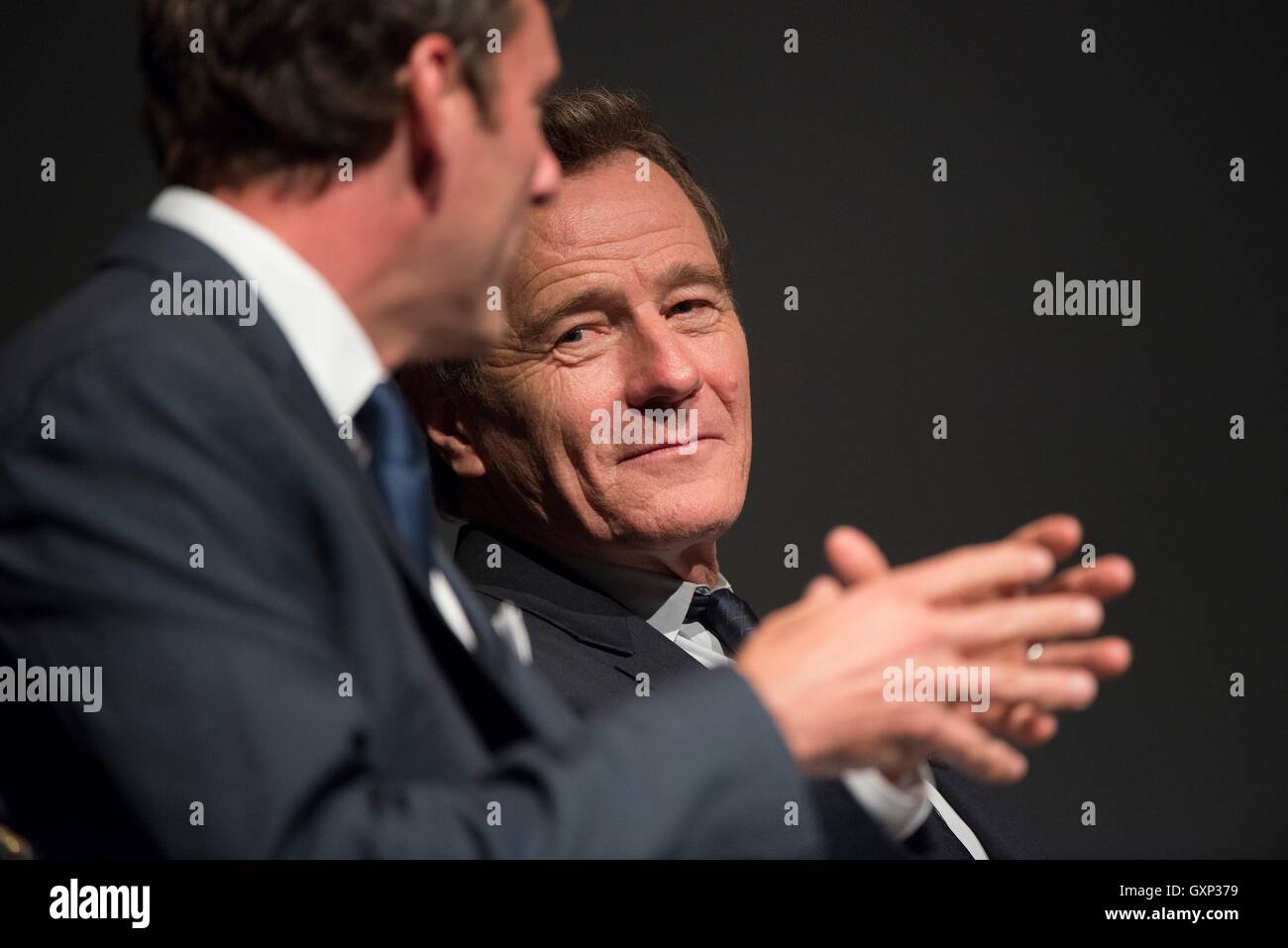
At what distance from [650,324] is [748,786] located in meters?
1.06

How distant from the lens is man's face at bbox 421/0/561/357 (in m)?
0.97

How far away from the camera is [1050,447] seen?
2801mm

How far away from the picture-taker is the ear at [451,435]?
192 cm

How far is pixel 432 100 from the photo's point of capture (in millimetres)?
947

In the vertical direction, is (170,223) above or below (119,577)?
above

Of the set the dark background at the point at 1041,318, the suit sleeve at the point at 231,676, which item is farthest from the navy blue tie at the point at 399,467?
the dark background at the point at 1041,318

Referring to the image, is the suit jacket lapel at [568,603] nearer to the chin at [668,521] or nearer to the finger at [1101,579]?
the chin at [668,521]

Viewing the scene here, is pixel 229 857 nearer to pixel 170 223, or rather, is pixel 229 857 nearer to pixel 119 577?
pixel 119 577

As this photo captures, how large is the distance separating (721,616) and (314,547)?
41.1 inches

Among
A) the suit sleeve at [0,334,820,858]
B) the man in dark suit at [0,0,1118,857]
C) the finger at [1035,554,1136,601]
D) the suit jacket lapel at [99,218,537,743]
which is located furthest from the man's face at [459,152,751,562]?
the suit sleeve at [0,334,820,858]

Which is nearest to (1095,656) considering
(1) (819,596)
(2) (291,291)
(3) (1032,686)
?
(3) (1032,686)

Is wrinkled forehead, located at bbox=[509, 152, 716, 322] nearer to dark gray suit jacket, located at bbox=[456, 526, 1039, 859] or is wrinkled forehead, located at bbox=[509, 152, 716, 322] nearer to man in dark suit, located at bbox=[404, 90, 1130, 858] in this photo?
man in dark suit, located at bbox=[404, 90, 1130, 858]
